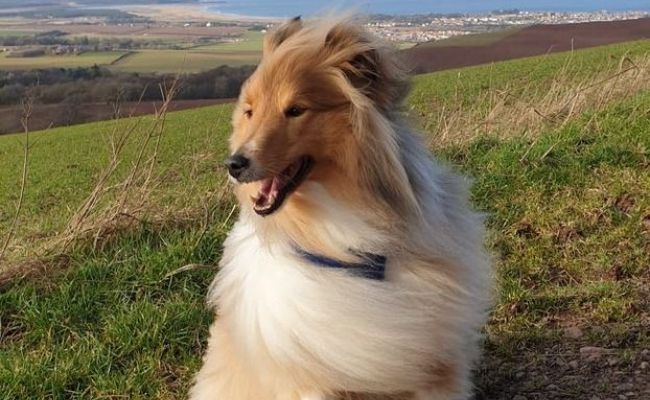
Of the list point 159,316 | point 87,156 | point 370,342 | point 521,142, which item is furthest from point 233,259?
Answer: point 87,156

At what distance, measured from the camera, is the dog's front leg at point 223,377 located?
122 inches

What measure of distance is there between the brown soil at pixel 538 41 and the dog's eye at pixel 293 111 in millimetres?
10271

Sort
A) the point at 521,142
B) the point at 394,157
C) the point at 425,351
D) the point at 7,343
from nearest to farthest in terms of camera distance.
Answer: the point at 394,157 → the point at 425,351 → the point at 7,343 → the point at 521,142

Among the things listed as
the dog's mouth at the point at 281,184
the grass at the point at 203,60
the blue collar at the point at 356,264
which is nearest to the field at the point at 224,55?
the grass at the point at 203,60

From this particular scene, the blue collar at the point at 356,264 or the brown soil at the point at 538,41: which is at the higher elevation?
the blue collar at the point at 356,264

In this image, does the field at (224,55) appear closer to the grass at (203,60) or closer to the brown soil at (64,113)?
the grass at (203,60)

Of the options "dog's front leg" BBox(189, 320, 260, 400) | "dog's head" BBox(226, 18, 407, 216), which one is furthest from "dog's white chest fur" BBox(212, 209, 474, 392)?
"dog's head" BBox(226, 18, 407, 216)

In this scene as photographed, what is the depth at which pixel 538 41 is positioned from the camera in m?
24.9

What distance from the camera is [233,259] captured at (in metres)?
3.24

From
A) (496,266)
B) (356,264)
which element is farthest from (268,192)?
(496,266)

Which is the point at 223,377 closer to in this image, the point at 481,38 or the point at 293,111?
the point at 293,111

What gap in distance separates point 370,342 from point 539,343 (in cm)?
167

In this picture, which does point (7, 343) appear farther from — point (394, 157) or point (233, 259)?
point (394, 157)

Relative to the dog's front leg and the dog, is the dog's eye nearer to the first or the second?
the dog
